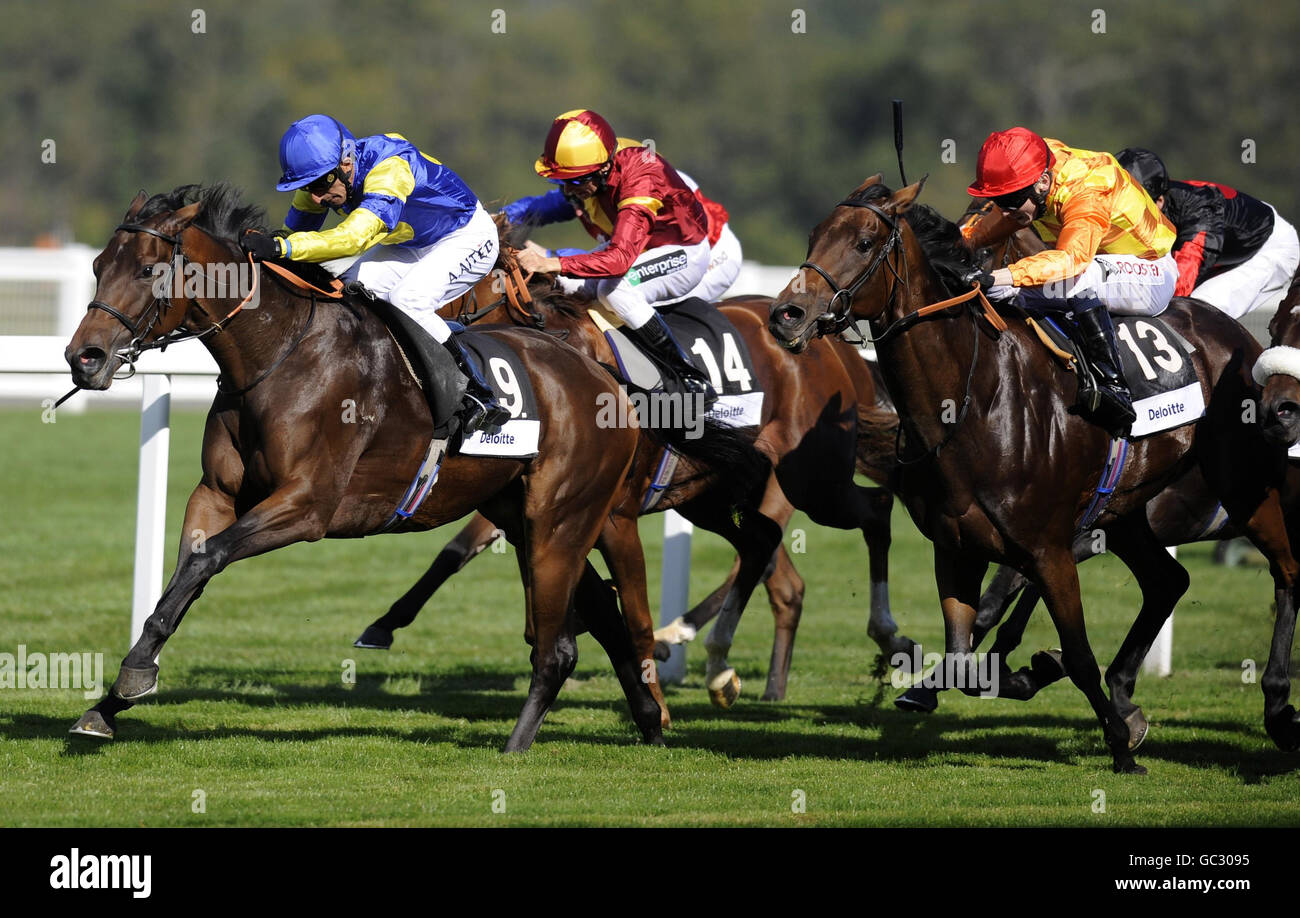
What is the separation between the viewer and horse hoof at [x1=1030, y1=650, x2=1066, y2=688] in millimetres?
6914

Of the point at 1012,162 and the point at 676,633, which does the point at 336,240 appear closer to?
the point at 1012,162

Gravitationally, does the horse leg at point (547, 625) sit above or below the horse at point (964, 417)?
below

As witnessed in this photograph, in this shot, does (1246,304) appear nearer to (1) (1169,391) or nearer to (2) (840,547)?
(1) (1169,391)

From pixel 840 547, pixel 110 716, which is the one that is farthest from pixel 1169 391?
pixel 840 547

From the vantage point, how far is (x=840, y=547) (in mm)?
13281

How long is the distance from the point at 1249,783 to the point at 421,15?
52.3m

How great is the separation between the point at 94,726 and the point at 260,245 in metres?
1.62

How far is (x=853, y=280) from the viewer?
5859 mm

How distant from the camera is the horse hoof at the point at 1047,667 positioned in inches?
272

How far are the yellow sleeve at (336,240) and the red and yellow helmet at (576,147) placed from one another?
1.41m

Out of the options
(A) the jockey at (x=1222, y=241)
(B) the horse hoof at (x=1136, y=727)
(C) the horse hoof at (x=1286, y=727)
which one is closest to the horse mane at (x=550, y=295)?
(A) the jockey at (x=1222, y=241)

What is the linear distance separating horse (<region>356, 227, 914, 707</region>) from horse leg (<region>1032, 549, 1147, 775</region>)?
172 cm

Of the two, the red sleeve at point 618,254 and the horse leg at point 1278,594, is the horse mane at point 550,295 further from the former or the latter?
the horse leg at point 1278,594

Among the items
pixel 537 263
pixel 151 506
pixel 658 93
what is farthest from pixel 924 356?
pixel 658 93
